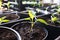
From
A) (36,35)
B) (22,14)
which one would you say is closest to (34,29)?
(36,35)

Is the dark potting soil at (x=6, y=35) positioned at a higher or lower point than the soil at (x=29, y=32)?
higher

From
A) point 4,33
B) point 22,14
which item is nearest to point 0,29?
point 4,33

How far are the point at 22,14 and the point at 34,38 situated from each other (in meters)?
0.52

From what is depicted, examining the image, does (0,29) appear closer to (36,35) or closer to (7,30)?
(7,30)

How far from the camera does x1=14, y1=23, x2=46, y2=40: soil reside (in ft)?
2.51

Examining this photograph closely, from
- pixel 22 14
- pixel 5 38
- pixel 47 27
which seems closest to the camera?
pixel 5 38

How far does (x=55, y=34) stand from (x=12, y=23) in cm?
31

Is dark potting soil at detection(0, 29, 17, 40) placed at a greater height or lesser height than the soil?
greater

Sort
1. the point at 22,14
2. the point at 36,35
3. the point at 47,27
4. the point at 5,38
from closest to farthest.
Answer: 1. the point at 5,38
2. the point at 36,35
3. the point at 47,27
4. the point at 22,14

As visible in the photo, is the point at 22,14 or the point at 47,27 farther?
the point at 22,14

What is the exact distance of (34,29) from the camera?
0.86 metres

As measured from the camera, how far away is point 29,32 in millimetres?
815

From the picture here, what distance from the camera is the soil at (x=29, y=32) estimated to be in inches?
30.2

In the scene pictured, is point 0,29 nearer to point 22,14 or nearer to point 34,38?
point 34,38
